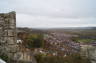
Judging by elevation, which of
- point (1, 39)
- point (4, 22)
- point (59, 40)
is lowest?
point (59, 40)

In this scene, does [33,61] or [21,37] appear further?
[21,37]

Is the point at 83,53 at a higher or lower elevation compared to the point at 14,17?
lower

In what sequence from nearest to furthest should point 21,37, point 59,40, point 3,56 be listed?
point 3,56 → point 21,37 → point 59,40

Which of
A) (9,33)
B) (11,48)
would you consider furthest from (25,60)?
(9,33)

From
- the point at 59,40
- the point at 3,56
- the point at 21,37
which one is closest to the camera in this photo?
the point at 3,56

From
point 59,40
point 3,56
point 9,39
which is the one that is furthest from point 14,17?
point 59,40

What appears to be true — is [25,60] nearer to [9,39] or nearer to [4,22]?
[9,39]
